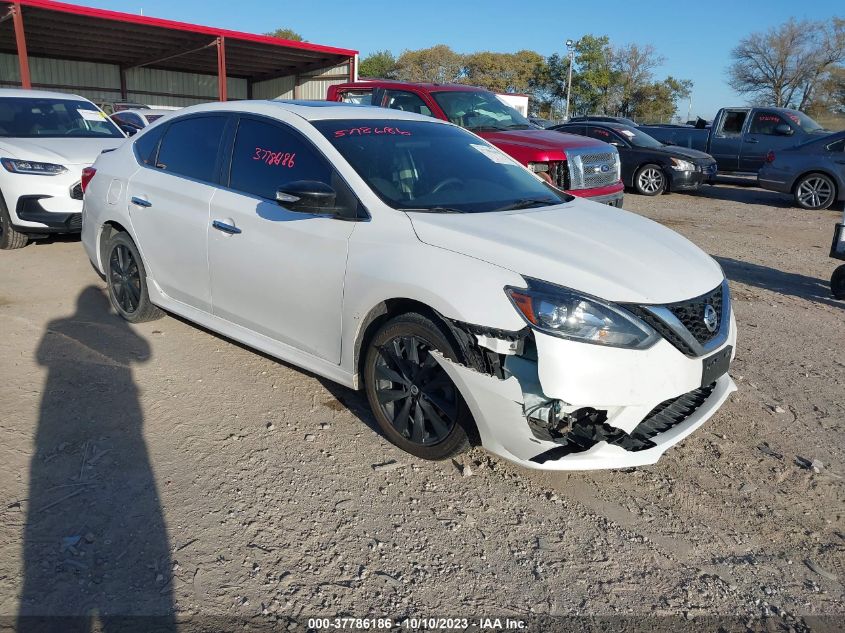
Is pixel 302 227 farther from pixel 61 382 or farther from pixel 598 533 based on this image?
pixel 598 533

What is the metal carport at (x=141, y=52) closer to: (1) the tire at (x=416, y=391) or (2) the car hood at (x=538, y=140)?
(2) the car hood at (x=538, y=140)

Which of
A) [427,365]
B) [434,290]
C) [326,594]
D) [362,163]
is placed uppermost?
[362,163]

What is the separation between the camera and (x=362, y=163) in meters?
3.87

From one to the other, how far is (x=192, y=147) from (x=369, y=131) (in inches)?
54.2

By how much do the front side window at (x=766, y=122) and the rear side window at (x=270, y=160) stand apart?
48.8ft

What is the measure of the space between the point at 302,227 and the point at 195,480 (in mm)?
1430

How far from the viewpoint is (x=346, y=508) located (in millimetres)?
3141

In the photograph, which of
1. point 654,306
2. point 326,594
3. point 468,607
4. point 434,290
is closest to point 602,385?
point 654,306

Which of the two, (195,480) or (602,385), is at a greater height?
(602,385)

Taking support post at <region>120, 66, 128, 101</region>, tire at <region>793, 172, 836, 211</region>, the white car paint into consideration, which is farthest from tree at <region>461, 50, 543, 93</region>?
the white car paint

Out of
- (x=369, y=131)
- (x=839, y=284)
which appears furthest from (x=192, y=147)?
(x=839, y=284)

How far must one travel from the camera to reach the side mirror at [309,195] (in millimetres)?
3543

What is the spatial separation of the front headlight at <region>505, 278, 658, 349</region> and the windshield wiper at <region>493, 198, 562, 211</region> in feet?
3.35

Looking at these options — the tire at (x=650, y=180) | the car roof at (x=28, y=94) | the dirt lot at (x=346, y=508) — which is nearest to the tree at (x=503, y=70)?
the tire at (x=650, y=180)
